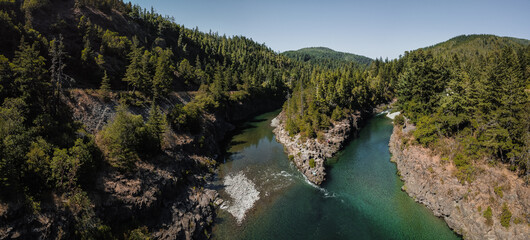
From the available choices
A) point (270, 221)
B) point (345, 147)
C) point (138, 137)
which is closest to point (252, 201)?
point (270, 221)

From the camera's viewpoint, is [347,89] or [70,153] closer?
[70,153]

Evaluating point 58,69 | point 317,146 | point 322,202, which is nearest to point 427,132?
point 317,146

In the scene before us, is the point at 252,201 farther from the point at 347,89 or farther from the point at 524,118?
the point at 347,89

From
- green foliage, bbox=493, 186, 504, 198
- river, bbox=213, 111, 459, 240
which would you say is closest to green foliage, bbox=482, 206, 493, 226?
green foliage, bbox=493, 186, 504, 198

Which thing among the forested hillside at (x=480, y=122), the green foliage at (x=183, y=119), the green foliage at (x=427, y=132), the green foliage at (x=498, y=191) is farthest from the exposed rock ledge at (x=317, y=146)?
the green foliage at (x=183, y=119)

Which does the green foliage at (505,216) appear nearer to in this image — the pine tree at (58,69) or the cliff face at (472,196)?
the cliff face at (472,196)

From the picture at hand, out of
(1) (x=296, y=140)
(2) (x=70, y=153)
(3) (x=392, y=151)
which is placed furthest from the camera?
(1) (x=296, y=140)

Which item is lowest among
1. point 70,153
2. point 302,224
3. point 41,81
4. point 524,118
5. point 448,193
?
point 302,224
